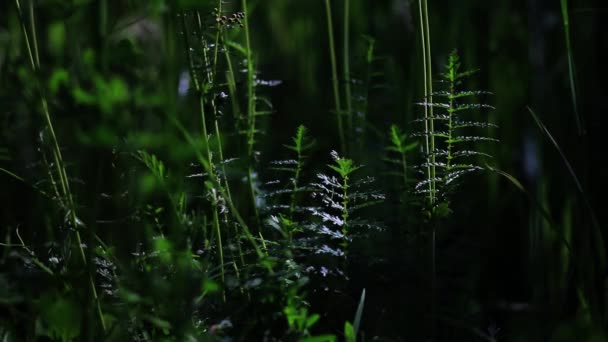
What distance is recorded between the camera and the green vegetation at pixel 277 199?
742 mm

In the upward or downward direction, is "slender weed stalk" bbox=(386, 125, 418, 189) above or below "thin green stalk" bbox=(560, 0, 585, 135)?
below

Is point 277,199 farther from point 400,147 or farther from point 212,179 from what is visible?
point 212,179

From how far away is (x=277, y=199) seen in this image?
122 centimetres

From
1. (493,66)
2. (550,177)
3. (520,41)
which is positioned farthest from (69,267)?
(520,41)

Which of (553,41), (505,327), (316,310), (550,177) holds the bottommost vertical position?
(505,327)

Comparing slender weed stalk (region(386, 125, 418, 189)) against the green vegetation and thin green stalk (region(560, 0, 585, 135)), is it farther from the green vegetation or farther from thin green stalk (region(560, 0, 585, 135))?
thin green stalk (region(560, 0, 585, 135))

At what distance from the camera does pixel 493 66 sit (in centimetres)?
173

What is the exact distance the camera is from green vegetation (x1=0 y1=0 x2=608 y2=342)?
742 millimetres

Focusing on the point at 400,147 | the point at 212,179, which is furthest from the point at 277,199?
the point at 212,179

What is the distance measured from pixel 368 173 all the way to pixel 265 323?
0.68m

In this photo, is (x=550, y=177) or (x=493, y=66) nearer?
(x=550, y=177)

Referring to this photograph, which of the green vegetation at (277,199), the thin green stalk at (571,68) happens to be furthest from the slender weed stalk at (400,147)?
the thin green stalk at (571,68)

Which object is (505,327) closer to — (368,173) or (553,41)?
(368,173)

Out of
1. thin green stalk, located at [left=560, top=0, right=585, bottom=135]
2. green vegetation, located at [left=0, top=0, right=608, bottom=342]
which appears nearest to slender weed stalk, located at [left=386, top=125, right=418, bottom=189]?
green vegetation, located at [left=0, top=0, right=608, bottom=342]
